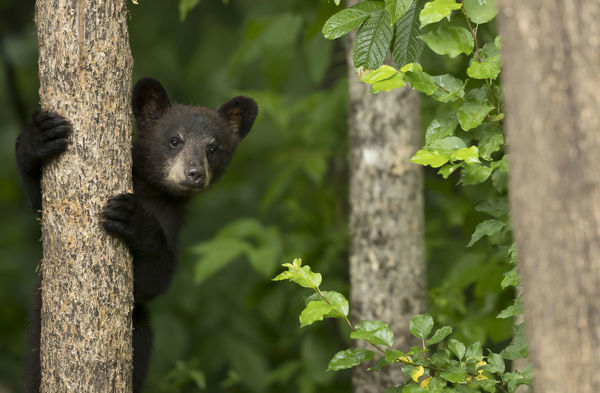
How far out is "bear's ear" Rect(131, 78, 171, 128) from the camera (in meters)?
4.68

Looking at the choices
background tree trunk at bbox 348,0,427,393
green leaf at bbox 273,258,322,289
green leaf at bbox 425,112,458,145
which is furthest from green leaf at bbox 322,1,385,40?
background tree trunk at bbox 348,0,427,393

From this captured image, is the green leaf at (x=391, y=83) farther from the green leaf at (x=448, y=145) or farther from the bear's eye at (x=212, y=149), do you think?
the bear's eye at (x=212, y=149)

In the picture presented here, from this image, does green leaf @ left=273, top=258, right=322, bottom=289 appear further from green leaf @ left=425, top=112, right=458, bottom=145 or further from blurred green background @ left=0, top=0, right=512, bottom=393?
blurred green background @ left=0, top=0, right=512, bottom=393

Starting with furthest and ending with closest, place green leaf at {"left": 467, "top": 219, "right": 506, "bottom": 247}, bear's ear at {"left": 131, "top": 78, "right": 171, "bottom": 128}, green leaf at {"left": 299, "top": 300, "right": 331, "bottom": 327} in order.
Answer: bear's ear at {"left": 131, "top": 78, "right": 171, "bottom": 128} < green leaf at {"left": 467, "top": 219, "right": 506, "bottom": 247} < green leaf at {"left": 299, "top": 300, "right": 331, "bottom": 327}

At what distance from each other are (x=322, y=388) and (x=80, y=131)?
15.0ft

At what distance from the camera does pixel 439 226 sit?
6336 millimetres

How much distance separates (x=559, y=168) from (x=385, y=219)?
2735 millimetres

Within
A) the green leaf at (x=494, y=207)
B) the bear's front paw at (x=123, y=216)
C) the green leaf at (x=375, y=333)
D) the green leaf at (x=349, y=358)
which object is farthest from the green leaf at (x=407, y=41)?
the bear's front paw at (x=123, y=216)

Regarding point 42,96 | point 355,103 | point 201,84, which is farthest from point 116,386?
point 201,84

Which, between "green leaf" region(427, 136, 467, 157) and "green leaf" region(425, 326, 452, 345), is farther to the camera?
"green leaf" region(425, 326, 452, 345)

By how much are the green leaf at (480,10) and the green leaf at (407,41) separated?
288mm

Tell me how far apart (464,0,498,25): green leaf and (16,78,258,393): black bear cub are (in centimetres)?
164

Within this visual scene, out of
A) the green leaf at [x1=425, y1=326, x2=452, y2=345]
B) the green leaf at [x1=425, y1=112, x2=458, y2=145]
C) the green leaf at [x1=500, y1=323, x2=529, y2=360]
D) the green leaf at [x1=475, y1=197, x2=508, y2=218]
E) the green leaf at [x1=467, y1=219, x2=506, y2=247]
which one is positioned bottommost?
the green leaf at [x1=500, y1=323, x2=529, y2=360]

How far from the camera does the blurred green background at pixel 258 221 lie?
536 centimetres
